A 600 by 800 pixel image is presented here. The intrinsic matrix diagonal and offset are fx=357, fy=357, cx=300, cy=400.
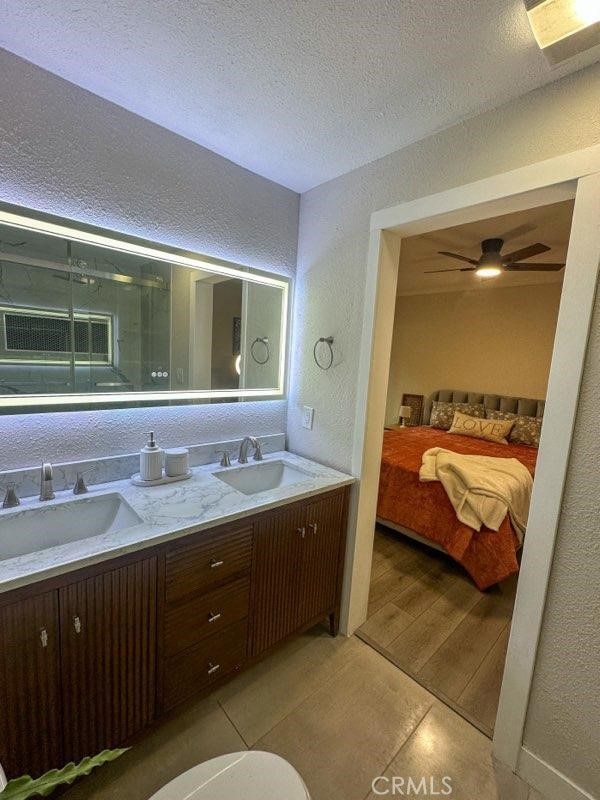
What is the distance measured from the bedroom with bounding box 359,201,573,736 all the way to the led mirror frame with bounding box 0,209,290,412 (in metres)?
1.43

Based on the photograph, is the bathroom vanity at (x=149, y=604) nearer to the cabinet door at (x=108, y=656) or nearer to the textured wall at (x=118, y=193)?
the cabinet door at (x=108, y=656)

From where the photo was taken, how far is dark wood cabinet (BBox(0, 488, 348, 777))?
1000 millimetres

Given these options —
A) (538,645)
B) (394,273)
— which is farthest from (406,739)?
(394,273)

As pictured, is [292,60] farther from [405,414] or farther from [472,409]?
[405,414]

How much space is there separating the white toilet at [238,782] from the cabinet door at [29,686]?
0.45 metres

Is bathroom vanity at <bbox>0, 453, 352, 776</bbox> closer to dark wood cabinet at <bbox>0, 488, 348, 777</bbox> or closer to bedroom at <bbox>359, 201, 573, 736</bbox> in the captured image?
dark wood cabinet at <bbox>0, 488, 348, 777</bbox>

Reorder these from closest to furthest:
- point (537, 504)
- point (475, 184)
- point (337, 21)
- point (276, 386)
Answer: point (337, 21) → point (537, 504) → point (475, 184) → point (276, 386)

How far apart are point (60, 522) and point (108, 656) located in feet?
1.65

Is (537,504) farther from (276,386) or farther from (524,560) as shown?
(276,386)

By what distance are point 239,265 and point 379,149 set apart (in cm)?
84

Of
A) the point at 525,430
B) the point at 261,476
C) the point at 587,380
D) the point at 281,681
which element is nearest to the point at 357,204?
the point at 587,380

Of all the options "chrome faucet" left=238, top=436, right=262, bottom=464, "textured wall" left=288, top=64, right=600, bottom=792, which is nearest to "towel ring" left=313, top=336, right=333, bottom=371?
"textured wall" left=288, top=64, right=600, bottom=792

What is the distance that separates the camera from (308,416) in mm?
2080

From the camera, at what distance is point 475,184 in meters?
1.35
